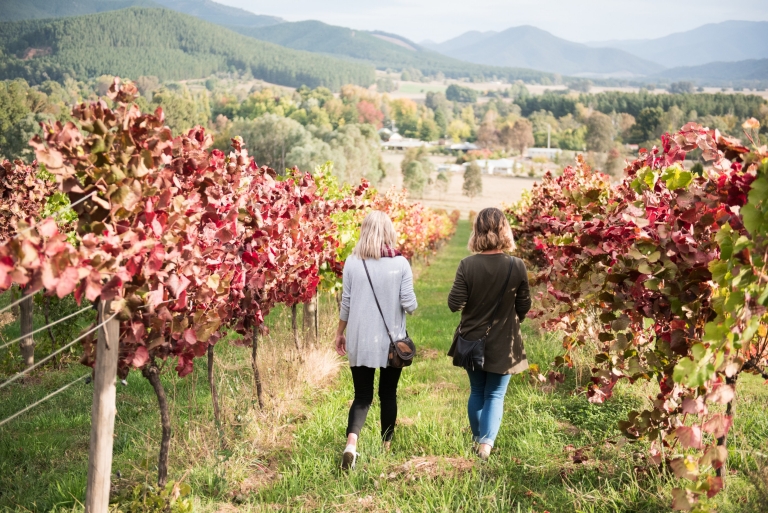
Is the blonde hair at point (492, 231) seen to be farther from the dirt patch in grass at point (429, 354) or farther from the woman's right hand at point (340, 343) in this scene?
the dirt patch in grass at point (429, 354)

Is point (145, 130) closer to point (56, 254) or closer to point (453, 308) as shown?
point (56, 254)

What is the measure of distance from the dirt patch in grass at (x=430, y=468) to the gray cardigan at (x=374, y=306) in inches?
25.7

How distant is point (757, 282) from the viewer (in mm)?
2186

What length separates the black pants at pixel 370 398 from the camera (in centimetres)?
412

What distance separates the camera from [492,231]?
4055 millimetres

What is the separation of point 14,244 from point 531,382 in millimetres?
4600

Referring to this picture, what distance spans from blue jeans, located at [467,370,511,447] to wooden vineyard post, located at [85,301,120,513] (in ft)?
7.41

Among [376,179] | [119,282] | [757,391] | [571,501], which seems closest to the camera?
[119,282]

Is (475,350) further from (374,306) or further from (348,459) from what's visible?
(348,459)

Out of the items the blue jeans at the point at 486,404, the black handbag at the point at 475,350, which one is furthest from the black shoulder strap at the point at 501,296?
the blue jeans at the point at 486,404

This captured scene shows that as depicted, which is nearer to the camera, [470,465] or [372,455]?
[470,465]

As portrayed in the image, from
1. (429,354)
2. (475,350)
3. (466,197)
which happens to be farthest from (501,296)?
(466,197)

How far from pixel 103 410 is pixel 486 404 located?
2429 mm

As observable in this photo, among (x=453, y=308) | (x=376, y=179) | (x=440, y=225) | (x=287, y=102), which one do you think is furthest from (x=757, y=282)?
(x=287, y=102)
